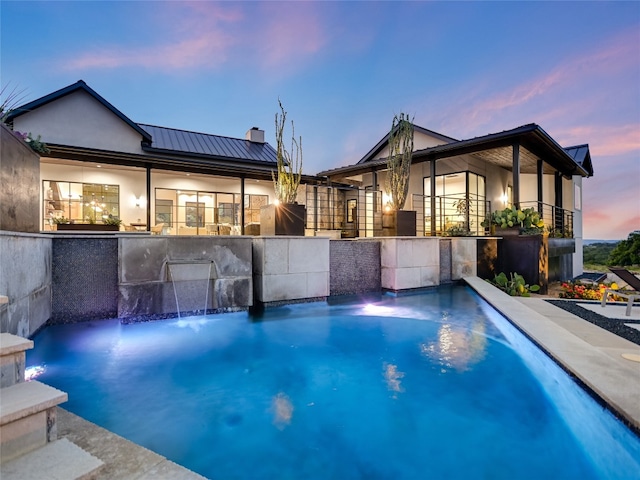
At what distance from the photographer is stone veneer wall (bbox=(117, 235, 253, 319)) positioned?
15.1 feet

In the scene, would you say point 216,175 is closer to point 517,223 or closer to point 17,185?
point 17,185

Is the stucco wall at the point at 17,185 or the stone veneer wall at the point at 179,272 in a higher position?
the stucco wall at the point at 17,185

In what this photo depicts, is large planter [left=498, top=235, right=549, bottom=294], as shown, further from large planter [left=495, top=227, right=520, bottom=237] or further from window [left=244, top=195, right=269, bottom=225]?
window [left=244, top=195, right=269, bottom=225]

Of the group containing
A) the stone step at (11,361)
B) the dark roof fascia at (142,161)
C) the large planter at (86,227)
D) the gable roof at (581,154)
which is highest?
the gable roof at (581,154)

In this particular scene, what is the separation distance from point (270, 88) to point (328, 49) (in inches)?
676

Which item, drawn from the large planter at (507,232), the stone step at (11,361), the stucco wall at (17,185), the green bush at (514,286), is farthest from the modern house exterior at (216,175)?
the stone step at (11,361)

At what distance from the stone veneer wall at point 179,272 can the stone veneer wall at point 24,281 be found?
82cm

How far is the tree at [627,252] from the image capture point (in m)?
18.6

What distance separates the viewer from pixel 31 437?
1372mm

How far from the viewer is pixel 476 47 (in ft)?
60.5

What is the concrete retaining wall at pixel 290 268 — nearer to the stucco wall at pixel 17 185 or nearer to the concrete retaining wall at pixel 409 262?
the concrete retaining wall at pixel 409 262

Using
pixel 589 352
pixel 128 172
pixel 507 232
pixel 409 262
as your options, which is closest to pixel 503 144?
pixel 507 232

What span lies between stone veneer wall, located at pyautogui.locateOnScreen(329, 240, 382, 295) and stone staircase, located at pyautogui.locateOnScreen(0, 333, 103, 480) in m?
5.52

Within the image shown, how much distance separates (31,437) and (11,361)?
1.33ft
